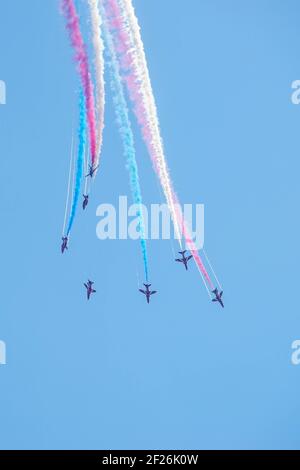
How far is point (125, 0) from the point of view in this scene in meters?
17.0

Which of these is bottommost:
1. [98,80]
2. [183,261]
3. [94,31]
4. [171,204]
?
[183,261]

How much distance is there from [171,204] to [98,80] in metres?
5.23

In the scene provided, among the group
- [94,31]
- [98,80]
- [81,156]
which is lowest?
[81,156]
